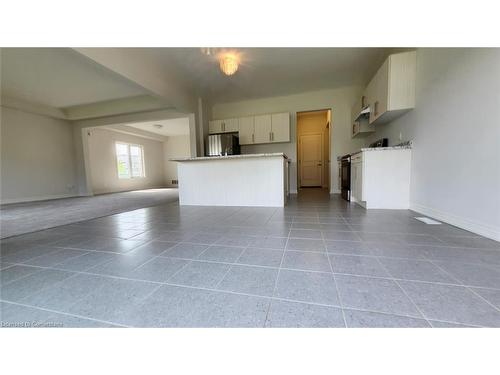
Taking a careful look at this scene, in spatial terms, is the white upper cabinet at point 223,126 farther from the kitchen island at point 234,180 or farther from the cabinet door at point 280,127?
the kitchen island at point 234,180

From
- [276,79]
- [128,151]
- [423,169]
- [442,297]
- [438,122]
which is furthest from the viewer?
[128,151]

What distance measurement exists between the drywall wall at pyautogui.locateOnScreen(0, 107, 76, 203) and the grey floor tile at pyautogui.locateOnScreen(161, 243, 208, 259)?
6.67 metres

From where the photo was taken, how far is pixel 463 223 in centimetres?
201

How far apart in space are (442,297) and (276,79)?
4762 mm

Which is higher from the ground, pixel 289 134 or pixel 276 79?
pixel 276 79

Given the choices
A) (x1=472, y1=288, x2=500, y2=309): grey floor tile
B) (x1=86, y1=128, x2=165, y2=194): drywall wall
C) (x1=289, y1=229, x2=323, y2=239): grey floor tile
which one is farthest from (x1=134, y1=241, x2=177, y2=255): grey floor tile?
(x1=86, y1=128, x2=165, y2=194): drywall wall

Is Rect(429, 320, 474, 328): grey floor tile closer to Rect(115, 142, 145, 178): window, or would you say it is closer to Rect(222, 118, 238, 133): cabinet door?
Rect(222, 118, 238, 133): cabinet door

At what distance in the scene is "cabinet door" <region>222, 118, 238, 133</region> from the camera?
5.66 meters

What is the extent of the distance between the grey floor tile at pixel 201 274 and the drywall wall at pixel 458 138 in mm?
2383
